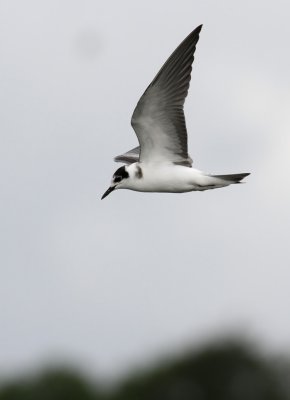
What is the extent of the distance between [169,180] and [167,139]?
26.4 inches

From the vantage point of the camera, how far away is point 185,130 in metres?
30.4

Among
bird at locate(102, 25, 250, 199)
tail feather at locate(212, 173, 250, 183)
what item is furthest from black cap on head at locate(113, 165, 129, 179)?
tail feather at locate(212, 173, 250, 183)

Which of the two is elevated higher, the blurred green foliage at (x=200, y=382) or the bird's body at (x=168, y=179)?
the bird's body at (x=168, y=179)

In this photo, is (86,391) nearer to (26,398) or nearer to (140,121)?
(26,398)

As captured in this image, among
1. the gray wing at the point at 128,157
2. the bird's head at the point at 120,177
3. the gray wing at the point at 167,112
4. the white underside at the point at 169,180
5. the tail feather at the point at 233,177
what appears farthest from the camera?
the gray wing at the point at 128,157

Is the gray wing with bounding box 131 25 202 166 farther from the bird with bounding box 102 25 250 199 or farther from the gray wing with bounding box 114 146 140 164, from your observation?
the gray wing with bounding box 114 146 140 164

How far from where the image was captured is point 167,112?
30141 millimetres

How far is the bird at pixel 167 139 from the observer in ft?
97.8

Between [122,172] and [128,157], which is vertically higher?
[128,157]

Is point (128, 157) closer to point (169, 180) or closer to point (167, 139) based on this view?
point (167, 139)

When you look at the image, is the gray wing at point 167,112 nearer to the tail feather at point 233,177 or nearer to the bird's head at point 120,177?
the bird's head at point 120,177

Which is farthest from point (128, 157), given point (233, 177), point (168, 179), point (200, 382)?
point (200, 382)

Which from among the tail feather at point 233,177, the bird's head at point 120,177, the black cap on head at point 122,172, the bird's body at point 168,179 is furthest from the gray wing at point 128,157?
the tail feather at point 233,177

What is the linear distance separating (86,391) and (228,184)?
165 feet
